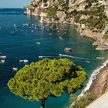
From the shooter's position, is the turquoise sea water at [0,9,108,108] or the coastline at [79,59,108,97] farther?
the coastline at [79,59,108,97]

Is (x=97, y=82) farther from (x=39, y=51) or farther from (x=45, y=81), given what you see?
(x=39, y=51)

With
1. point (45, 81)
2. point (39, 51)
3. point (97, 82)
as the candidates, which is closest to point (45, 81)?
point (45, 81)

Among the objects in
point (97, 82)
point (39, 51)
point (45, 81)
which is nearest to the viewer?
point (45, 81)

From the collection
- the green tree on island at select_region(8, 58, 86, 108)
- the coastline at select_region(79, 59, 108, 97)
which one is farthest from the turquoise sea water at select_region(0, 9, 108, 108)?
the green tree on island at select_region(8, 58, 86, 108)

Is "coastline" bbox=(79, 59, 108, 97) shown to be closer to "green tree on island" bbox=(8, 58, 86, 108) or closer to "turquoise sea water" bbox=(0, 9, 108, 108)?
"turquoise sea water" bbox=(0, 9, 108, 108)

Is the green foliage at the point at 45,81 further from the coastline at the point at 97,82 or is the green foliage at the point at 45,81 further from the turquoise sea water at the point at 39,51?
the coastline at the point at 97,82

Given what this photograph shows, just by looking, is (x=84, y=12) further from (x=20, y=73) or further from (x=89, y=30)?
(x=20, y=73)

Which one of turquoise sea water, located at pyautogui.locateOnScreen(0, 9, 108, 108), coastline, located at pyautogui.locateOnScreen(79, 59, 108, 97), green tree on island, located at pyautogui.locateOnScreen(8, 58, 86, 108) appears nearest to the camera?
green tree on island, located at pyautogui.locateOnScreen(8, 58, 86, 108)
